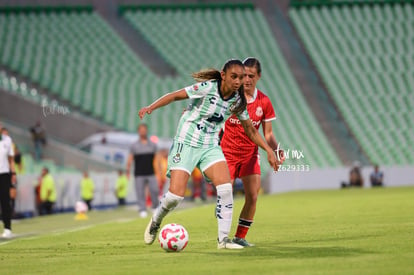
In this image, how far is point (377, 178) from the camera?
133 feet

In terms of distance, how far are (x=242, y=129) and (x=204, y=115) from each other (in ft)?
5.21

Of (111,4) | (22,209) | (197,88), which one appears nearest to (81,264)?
(197,88)

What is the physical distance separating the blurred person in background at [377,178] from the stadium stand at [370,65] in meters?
2.50

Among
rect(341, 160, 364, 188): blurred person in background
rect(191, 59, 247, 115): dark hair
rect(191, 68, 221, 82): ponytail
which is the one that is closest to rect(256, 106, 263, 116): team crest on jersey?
rect(191, 59, 247, 115): dark hair

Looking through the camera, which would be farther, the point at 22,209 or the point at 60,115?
the point at 60,115

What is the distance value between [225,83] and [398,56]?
1548 inches

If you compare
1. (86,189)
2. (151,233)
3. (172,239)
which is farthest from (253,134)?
(86,189)

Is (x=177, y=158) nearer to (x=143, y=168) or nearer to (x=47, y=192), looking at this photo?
(x=143, y=168)

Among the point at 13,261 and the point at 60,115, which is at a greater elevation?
the point at 60,115

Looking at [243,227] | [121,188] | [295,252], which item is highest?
[121,188]

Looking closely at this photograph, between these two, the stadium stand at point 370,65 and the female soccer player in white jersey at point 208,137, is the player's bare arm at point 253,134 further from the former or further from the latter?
the stadium stand at point 370,65

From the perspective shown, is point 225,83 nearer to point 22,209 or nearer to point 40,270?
point 40,270

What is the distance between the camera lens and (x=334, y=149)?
4350cm

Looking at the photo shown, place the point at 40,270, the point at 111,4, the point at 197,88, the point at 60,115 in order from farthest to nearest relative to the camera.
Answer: the point at 111,4 → the point at 60,115 → the point at 197,88 → the point at 40,270
